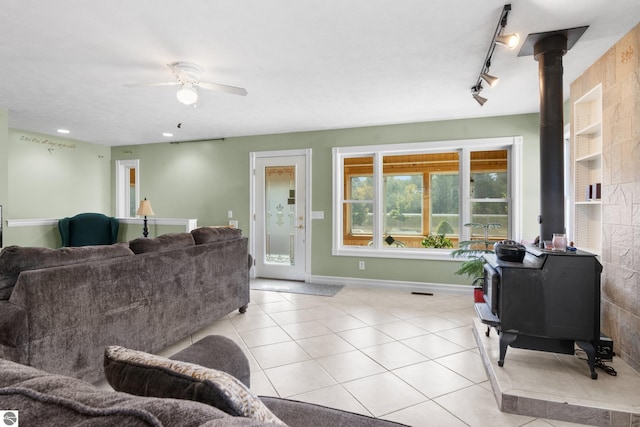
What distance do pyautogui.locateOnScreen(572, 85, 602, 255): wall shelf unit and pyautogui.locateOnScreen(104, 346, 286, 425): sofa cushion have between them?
3.42 m

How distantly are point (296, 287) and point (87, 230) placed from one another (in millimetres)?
3312

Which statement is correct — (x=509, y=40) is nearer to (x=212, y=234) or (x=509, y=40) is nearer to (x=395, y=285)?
(x=212, y=234)

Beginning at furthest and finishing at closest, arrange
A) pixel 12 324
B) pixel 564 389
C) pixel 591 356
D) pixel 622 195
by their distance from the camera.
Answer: pixel 622 195 → pixel 591 356 → pixel 564 389 → pixel 12 324

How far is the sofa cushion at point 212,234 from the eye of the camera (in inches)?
124

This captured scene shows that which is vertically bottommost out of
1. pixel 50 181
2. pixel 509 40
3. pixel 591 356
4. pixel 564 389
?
pixel 564 389

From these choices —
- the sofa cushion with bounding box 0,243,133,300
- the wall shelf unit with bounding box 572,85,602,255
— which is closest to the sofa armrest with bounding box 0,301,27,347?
the sofa cushion with bounding box 0,243,133,300

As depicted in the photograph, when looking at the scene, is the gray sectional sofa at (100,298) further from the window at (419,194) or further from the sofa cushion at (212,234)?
the window at (419,194)

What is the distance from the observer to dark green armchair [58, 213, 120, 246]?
4.79 m

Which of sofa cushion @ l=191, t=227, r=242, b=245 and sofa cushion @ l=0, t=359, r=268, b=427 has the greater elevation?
sofa cushion @ l=191, t=227, r=242, b=245

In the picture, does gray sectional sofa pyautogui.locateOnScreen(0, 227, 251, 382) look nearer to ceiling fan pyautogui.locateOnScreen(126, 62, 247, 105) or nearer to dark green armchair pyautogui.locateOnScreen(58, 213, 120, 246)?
ceiling fan pyautogui.locateOnScreen(126, 62, 247, 105)

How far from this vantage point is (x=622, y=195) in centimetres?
241

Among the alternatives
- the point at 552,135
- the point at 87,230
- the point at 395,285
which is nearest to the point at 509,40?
the point at 552,135

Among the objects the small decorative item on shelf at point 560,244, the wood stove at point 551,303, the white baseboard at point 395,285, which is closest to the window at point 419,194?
the white baseboard at point 395,285

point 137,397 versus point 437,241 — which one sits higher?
point 137,397
